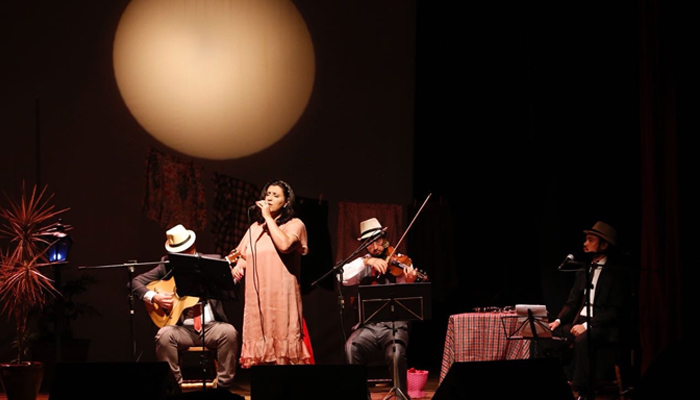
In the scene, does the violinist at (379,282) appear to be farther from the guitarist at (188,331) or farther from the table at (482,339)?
the guitarist at (188,331)

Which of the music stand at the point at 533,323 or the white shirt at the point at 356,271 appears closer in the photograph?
the music stand at the point at 533,323

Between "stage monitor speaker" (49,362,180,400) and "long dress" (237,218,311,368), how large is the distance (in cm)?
246

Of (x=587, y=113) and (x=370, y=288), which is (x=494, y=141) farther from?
(x=370, y=288)

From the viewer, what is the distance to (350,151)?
760 cm

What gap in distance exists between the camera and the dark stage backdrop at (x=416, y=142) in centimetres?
670

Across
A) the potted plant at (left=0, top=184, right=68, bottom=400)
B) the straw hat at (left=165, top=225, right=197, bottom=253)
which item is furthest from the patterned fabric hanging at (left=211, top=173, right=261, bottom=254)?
the potted plant at (left=0, top=184, right=68, bottom=400)

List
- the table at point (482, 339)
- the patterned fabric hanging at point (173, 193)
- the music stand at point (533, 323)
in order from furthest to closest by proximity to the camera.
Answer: the patterned fabric hanging at point (173, 193) → the table at point (482, 339) → the music stand at point (533, 323)

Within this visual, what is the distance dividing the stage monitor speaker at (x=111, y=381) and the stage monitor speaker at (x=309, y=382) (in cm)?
39

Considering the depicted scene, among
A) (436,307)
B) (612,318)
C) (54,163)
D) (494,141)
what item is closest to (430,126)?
(494,141)

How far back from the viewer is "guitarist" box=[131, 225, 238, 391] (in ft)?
18.3

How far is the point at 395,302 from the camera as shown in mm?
5180

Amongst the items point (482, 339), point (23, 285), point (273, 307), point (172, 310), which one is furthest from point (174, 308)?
point (482, 339)

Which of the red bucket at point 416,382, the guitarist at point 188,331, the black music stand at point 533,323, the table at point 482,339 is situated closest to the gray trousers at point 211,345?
the guitarist at point 188,331

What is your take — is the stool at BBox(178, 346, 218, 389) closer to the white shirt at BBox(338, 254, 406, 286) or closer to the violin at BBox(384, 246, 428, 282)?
the white shirt at BBox(338, 254, 406, 286)
